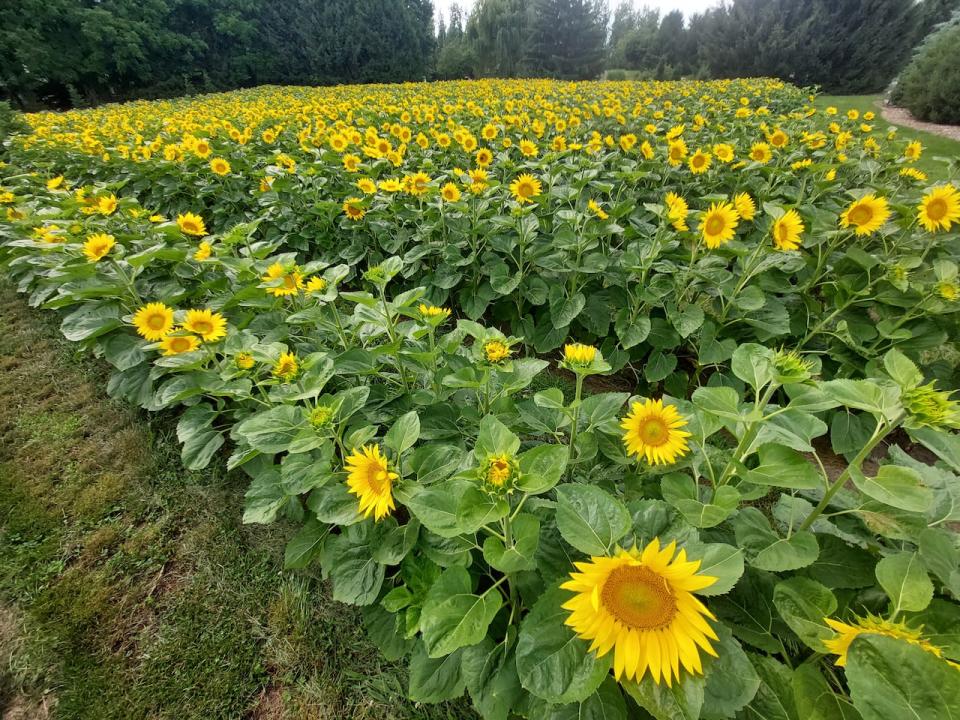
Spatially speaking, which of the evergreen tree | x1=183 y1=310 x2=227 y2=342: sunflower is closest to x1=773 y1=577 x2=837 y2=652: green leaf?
x1=183 y1=310 x2=227 y2=342: sunflower

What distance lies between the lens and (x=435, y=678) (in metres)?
1.43

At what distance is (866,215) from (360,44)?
38.6 meters

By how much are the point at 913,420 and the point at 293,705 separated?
228 cm

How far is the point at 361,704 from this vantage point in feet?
5.66

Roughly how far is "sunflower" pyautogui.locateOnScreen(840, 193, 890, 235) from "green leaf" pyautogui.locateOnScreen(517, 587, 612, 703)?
2775 millimetres

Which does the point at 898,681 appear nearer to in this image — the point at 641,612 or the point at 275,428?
the point at 641,612

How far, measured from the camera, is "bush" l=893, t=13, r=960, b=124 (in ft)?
40.8

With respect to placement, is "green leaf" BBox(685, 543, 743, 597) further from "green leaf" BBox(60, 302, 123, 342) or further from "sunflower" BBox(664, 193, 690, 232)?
"green leaf" BBox(60, 302, 123, 342)

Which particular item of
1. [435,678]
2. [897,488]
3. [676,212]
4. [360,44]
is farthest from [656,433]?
[360,44]

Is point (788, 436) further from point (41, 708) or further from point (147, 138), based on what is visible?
point (147, 138)

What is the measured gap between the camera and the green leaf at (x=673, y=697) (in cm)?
87

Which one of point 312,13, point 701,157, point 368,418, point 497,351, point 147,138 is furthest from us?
point 312,13

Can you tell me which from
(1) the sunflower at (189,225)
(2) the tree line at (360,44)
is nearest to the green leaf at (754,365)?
(1) the sunflower at (189,225)

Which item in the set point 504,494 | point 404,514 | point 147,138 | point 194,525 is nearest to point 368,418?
point 404,514
